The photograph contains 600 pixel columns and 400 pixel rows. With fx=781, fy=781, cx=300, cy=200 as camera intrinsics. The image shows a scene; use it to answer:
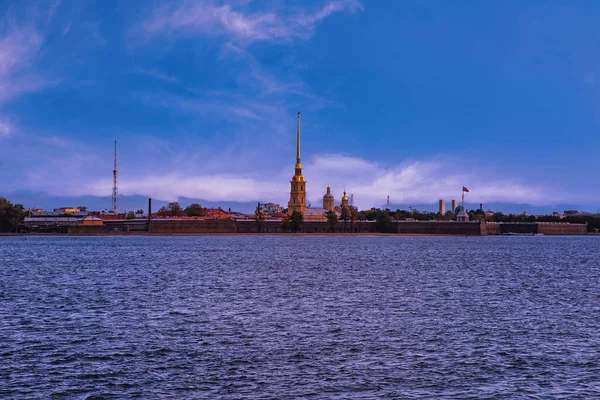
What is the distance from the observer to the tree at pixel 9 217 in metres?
181

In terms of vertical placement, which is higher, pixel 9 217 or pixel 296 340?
pixel 9 217

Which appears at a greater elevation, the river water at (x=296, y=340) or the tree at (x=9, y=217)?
the tree at (x=9, y=217)

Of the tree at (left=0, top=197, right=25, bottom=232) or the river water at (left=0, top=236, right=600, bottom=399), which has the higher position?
the tree at (left=0, top=197, right=25, bottom=232)

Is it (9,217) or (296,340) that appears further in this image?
(9,217)

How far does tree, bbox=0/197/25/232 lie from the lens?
18075cm

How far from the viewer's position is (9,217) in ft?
597

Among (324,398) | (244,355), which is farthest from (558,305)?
(324,398)

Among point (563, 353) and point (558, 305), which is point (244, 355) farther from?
point (558, 305)

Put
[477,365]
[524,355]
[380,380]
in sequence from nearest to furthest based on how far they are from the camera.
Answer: [380,380] → [477,365] → [524,355]

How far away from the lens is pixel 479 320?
28.6 meters

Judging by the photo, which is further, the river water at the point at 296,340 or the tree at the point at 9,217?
the tree at the point at 9,217

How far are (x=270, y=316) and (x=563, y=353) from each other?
36.0 feet

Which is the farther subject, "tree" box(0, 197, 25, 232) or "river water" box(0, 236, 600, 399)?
"tree" box(0, 197, 25, 232)

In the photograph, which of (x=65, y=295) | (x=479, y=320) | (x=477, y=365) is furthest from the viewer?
(x=65, y=295)
